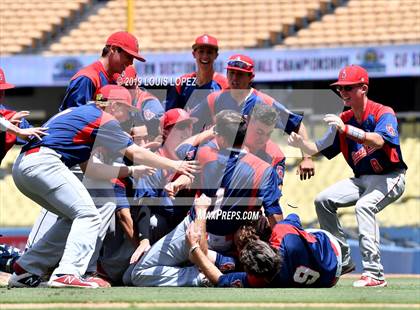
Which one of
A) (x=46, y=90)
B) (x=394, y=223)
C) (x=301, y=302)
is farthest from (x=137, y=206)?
(x=46, y=90)

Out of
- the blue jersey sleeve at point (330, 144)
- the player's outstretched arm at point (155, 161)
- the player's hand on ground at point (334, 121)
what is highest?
the player's hand on ground at point (334, 121)

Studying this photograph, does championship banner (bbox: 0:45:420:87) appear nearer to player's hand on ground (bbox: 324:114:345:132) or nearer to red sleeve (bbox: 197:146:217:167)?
red sleeve (bbox: 197:146:217:167)

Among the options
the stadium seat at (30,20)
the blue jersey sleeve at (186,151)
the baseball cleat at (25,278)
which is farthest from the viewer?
the stadium seat at (30,20)

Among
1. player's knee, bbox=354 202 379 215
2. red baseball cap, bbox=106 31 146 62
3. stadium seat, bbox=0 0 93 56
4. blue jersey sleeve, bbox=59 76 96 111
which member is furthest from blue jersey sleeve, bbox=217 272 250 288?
stadium seat, bbox=0 0 93 56

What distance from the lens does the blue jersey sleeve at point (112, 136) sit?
26.0 feet

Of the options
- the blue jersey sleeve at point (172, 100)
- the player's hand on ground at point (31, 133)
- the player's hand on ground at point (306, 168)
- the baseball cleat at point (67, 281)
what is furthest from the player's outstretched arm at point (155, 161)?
the blue jersey sleeve at point (172, 100)

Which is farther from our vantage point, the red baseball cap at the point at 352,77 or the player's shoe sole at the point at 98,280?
the red baseball cap at the point at 352,77

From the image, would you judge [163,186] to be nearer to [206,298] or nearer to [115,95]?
[115,95]

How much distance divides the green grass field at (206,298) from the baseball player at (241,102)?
1.91m

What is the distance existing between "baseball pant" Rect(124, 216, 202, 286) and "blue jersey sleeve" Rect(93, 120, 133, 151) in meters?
0.86

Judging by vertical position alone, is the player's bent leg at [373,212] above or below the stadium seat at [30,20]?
above

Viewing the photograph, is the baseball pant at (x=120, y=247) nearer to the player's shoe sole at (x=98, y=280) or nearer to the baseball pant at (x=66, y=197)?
the player's shoe sole at (x=98, y=280)

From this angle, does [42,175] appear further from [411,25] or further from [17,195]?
[411,25]

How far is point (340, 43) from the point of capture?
1730cm
